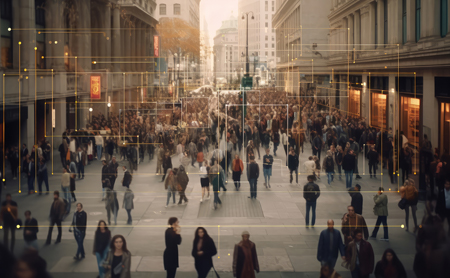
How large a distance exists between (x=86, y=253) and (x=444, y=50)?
16668mm

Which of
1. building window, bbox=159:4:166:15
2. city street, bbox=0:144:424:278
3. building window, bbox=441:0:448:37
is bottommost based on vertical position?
city street, bbox=0:144:424:278

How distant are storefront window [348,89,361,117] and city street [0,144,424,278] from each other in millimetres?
16222

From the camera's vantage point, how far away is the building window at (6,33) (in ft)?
88.4

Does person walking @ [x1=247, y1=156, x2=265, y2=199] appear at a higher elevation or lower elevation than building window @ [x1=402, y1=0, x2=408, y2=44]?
lower

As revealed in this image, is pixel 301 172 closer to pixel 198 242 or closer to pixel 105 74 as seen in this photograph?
pixel 198 242

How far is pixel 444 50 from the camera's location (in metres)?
20.9

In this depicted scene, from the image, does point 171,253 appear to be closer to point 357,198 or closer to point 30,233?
point 30,233

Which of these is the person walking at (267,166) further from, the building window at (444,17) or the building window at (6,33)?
the building window at (6,33)

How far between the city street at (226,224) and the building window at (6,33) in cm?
954

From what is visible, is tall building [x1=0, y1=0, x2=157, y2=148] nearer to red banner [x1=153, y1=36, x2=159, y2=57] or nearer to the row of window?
red banner [x1=153, y1=36, x2=159, y2=57]

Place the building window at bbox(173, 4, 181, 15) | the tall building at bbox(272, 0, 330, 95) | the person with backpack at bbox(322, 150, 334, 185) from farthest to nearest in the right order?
the building window at bbox(173, 4, 181, 15) → the tall building at bbox(272, 0, 330, 95) → the person with backpack at bbox(322, 150, 334, 185)

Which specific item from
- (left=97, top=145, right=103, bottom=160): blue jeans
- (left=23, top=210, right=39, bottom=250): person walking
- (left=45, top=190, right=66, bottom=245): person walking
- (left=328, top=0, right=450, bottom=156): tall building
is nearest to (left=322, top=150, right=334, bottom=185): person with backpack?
(left=328, top=0, right=450, bottom=156): tall building

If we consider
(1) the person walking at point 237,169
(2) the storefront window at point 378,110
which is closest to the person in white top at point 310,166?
(1) the person walking at point 237,169

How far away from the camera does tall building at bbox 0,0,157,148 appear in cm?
2592
